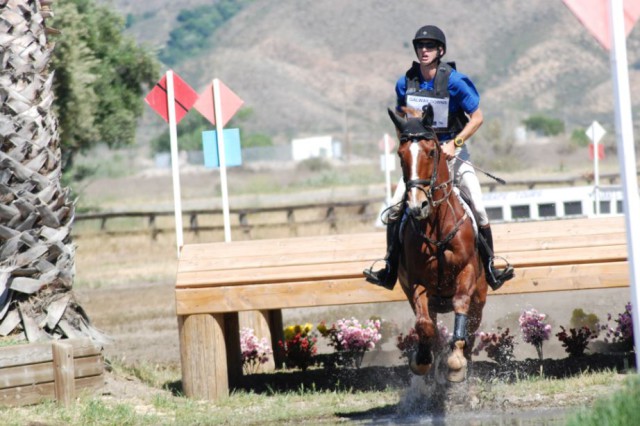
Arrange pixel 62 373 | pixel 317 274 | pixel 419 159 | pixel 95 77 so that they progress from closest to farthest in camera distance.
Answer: pixel 419 159
pixel 62 373
pixel 317 274
pixel 95 77

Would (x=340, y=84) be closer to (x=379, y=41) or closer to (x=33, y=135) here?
(x=379, y=41)

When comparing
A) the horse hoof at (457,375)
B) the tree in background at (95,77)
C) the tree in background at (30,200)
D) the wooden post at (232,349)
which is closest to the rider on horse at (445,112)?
the horse hoof at (457,375)

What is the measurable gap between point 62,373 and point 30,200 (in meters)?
1.64

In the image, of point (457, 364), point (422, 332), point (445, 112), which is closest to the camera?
point (457, 364)

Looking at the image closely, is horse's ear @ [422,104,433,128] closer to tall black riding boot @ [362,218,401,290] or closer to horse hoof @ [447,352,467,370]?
tall black riding boot @ [362,218,401,290]

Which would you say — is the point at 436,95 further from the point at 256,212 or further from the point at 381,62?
the point at 381,62

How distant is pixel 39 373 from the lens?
373 inches

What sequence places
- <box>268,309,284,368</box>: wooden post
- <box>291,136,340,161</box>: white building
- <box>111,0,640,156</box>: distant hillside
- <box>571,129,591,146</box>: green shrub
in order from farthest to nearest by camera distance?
<box>111,0,640,156</box>: distant hillside, <box>291,136,340,161</box>: white building, <box>571,129,591,146</box>: green shrub, <box>268,309,284,368</box>: wooden post

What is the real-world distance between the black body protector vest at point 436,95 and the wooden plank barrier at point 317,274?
1.67 m

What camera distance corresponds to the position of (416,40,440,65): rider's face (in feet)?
29.2

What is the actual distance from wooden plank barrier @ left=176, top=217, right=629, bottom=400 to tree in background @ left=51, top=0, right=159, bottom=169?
17.1 m

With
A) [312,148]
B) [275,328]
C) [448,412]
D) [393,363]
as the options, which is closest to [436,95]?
[448,412]

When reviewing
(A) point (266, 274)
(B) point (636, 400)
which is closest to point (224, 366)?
(A) point (266, 274)

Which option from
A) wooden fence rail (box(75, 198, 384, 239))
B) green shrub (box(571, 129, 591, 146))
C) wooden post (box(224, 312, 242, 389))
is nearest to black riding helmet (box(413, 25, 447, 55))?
wooden post (box(224, 312, 242, 389))
